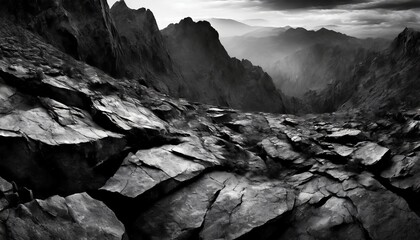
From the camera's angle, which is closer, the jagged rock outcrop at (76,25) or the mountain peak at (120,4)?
the jagged rock outcrop at (76,25)

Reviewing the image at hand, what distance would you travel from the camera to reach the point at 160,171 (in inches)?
566

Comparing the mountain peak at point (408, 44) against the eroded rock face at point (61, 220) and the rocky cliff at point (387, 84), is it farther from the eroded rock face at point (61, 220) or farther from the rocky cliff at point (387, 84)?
the eroded rock face at point (61, 220)

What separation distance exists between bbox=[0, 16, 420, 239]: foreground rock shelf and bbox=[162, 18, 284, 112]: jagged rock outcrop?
1191 inches

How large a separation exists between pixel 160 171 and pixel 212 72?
44.0 meters

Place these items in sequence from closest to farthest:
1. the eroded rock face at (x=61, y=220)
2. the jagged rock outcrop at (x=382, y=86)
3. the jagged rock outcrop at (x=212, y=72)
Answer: the eroded rock face at (x=61, y=220)
the jagged rock outcrop at (x=382, y=86)
the jagged rock outcrop at (x=212, y=72)

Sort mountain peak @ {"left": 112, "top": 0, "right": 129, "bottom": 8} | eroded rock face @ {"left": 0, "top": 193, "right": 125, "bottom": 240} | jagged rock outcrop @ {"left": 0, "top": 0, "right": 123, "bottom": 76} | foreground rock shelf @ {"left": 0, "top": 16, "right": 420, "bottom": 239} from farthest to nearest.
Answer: mountain peak @ {"left": 112, "top": 0, "right": 129, "bottom": 8} < jagged rock outcrop @ {"left": 0, "top": 0, "right": 123, "bottom": 76} < foreground rock shelf @ {"left": 0, "top": 16, "right": 420, "bottom": 239} < eroded rock face @ {"left": 0, "top": 193, "right": 125, "bottom": 240}

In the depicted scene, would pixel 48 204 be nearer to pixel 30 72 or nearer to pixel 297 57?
pixel 30 72

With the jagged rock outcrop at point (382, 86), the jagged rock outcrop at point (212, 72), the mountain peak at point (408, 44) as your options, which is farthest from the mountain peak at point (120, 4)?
the mountain peak at point (408, 44)

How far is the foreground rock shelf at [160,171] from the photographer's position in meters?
11.4

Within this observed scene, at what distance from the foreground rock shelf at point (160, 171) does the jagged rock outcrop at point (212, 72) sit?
3026 cm

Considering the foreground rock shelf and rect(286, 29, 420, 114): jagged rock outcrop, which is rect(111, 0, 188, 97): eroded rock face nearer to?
the foreground rock shelf

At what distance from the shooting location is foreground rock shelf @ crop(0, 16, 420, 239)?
11430 millimetres

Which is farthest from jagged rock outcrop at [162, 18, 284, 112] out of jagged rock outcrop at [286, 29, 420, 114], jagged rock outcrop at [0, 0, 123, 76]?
jagged rock outcrop at [0, 0, 123, 76]

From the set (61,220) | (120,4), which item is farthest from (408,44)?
(61,220)
